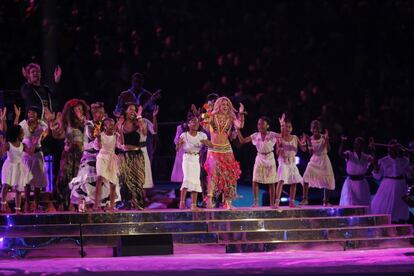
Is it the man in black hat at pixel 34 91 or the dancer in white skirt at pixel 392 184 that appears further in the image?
the dancer in white skirt at pixel 392 184

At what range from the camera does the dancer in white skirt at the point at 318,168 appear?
43.3ft

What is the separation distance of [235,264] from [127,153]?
3.24 metres

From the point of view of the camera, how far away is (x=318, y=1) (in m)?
18.1

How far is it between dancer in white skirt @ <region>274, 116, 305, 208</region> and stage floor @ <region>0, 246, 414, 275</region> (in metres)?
1.68

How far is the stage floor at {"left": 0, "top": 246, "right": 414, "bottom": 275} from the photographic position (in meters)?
9.20

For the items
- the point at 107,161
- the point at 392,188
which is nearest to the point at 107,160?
the point at 107,161

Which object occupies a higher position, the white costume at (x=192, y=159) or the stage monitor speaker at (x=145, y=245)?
the white costume at (x=192, y=159)

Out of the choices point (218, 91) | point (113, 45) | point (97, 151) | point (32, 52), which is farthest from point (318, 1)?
point (97, 151)

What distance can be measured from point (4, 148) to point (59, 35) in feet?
17.8

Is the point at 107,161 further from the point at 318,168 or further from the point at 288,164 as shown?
the point at 318,168

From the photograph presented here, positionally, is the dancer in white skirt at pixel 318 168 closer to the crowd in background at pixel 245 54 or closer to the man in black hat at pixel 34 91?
the crowd in background at pixel 245 54

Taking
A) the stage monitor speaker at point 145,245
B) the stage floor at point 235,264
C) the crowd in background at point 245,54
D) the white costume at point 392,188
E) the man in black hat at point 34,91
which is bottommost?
the stage floor at point 235,264

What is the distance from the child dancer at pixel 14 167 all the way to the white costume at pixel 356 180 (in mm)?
5854

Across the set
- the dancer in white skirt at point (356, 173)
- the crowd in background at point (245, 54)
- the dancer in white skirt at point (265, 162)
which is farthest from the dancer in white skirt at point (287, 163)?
the crowd in background at point (245, 54)
